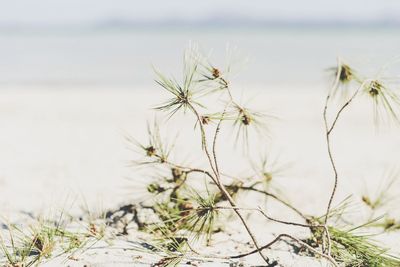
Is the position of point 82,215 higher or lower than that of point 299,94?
lower

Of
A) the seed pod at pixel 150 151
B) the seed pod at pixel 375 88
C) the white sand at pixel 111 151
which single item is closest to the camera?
the seed pod at pixel 375 88

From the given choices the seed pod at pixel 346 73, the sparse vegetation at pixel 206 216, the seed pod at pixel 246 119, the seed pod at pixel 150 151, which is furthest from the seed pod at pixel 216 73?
the seed pod at pixel 346 73

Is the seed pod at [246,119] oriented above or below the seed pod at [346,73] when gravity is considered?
below

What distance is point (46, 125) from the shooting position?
6438mm

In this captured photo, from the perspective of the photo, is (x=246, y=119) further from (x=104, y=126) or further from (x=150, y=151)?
(x=104, y=126)

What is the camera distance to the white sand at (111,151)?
3.66 metres

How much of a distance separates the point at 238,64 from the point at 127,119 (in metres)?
4.90

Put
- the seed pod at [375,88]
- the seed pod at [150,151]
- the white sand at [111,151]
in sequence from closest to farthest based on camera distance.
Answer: the seed pod at [375,88] < the seed pod at [150,151] < the white sand at [111,151]

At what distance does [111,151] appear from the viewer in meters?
5.25

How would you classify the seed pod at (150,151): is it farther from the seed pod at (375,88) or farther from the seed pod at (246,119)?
the seed pod at (375,88)

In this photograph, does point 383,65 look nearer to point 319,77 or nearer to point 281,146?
point 281,146

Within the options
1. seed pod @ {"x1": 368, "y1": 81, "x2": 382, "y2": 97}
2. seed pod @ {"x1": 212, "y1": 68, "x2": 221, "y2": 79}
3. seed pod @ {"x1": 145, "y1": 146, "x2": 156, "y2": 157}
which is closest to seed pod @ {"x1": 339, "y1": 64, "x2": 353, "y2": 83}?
seed pod @ {"x1": 368, "y1": 81, "x2": 382, "y2": 97}

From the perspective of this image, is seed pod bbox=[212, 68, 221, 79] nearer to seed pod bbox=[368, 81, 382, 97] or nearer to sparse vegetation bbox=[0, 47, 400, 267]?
sparse vegetation bbox=[0, 47, 400, 267]

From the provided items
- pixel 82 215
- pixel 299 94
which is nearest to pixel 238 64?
pixel 82 215
